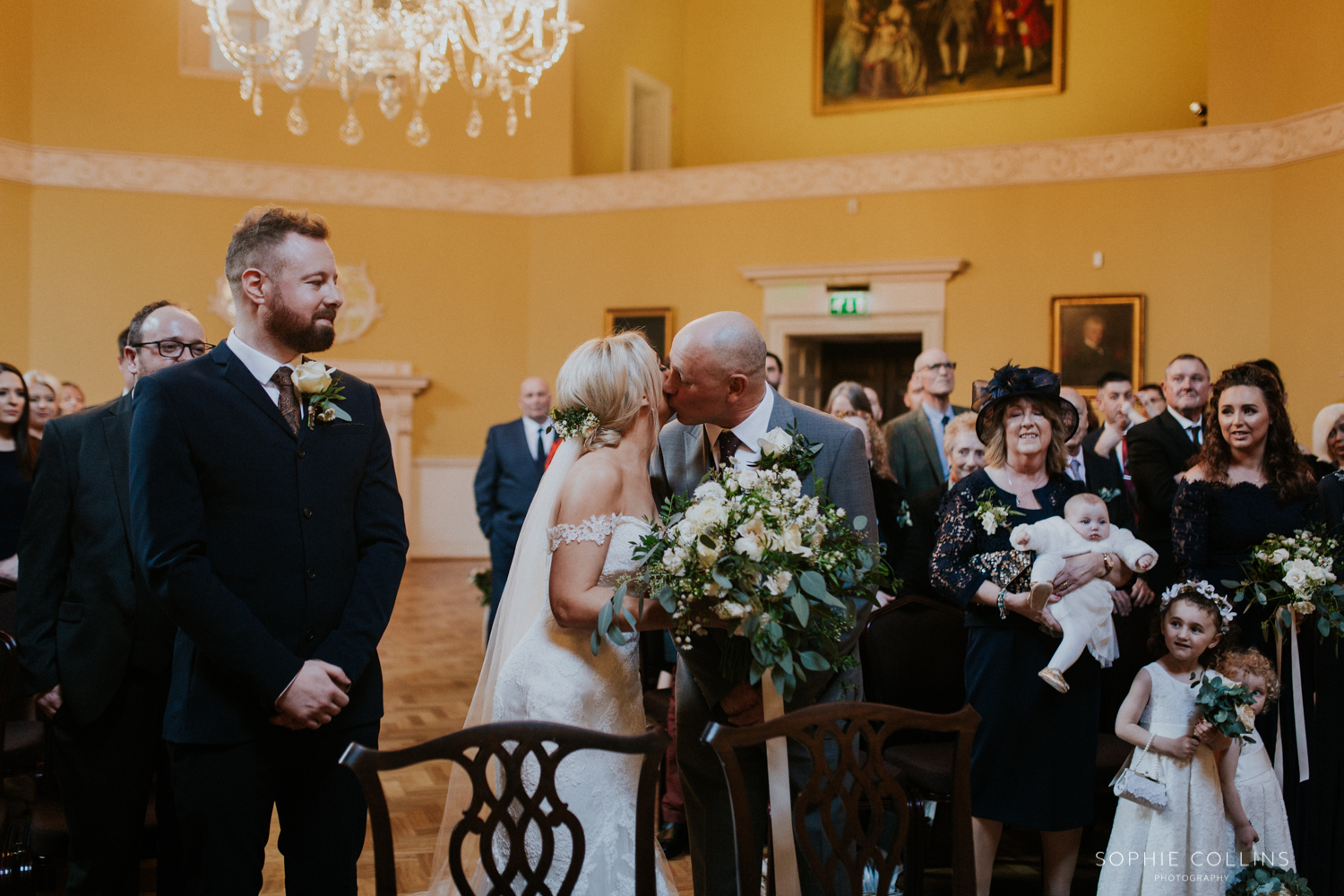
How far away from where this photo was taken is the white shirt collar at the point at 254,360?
90.2 inches

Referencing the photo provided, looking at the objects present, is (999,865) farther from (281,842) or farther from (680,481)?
(281,842)

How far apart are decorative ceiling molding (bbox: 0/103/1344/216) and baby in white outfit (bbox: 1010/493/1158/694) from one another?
8.33m

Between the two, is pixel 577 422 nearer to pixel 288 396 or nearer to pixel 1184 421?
pixel 288 396

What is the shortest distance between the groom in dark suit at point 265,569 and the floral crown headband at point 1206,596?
7.75 feet

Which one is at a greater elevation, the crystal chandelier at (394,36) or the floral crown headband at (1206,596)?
the crystal chandelier at (394,36)

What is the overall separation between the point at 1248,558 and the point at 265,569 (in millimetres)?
3117

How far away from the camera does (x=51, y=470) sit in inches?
112

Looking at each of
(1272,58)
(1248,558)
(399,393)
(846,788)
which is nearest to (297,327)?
(846,788)

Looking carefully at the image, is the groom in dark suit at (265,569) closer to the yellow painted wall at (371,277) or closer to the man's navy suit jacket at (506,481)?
the man's navy suit jacket at (506,481)

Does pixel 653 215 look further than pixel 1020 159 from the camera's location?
Yes

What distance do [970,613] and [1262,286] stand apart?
8.52m

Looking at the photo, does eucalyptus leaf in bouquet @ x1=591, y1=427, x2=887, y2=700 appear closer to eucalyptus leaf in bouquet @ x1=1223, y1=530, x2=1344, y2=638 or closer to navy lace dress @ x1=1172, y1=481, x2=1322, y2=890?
eucalyptus leaf in bouquet @ x1=1223, y1=530, x2=1344, y2=638

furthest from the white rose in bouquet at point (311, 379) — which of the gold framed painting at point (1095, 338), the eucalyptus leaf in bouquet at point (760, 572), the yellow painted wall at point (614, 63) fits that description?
the yellow painted wall at point (614, 63)

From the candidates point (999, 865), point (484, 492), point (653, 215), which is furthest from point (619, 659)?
point (653, 215)
